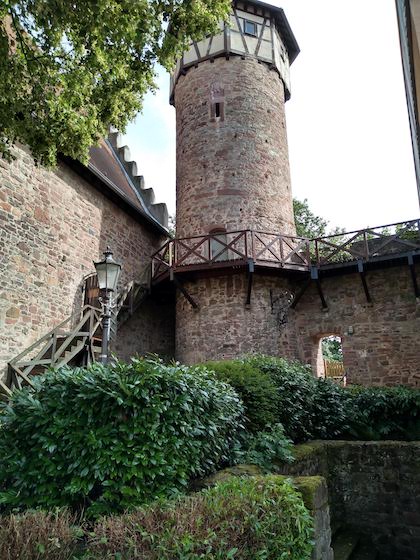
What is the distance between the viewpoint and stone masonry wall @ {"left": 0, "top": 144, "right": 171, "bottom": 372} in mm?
8828

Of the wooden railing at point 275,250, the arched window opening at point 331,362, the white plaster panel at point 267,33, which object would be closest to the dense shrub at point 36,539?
the arched window opening at point 331,362

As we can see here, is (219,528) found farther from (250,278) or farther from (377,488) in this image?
(250,278)

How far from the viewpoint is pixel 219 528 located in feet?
7.82

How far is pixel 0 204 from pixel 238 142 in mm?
8070

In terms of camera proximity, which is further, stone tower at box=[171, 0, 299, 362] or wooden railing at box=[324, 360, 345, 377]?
wooden railing at box=[324, 360, 345, 377]

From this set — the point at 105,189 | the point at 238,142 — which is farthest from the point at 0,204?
the point at 238,142

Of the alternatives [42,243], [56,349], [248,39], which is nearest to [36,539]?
[56,349]

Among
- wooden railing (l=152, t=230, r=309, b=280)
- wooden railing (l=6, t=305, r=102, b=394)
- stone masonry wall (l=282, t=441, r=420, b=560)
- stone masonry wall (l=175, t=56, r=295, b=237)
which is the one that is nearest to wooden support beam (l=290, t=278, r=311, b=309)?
wooden railing (l=152, t=230, r=309, b=280)

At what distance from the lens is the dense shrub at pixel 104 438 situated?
11.0 feet

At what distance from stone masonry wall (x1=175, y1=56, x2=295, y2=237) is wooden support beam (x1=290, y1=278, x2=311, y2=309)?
2063mm

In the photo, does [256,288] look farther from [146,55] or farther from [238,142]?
[146,55]

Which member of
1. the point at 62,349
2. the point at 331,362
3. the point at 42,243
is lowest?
the point at 331,362

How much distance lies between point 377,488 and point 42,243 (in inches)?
330

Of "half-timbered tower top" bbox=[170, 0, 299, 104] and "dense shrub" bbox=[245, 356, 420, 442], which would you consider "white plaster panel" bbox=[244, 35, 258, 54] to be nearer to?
"half-timbered tower top" bbox=[170, 0, 299, 104]
